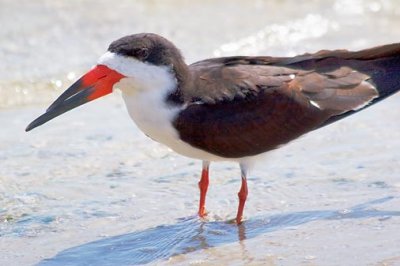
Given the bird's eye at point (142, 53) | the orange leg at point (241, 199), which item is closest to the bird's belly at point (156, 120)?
the bird's eye at point (142, 53)

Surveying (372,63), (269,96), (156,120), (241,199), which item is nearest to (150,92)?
(156,120)

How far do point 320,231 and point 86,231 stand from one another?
4.82ft

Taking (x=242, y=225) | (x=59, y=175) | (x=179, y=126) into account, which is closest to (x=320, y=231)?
(x=242, y=225)

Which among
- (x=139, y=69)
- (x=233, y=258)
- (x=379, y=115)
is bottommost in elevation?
(x=233, y=258)

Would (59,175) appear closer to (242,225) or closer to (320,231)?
(242,225)

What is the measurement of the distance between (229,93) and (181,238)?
97cm

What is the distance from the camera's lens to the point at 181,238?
6539 mm

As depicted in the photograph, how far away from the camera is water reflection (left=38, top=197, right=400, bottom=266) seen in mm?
6203

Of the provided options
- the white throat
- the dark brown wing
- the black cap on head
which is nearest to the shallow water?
the dark brown wing

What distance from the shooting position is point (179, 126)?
21.3 ft

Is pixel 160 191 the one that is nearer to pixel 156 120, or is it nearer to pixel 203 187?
pixel 203 187

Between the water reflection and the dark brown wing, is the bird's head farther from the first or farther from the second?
the water reflection

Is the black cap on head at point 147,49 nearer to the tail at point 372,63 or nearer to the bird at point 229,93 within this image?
the bird at point 229,93

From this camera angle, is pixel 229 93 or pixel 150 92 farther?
pixel 229 93
